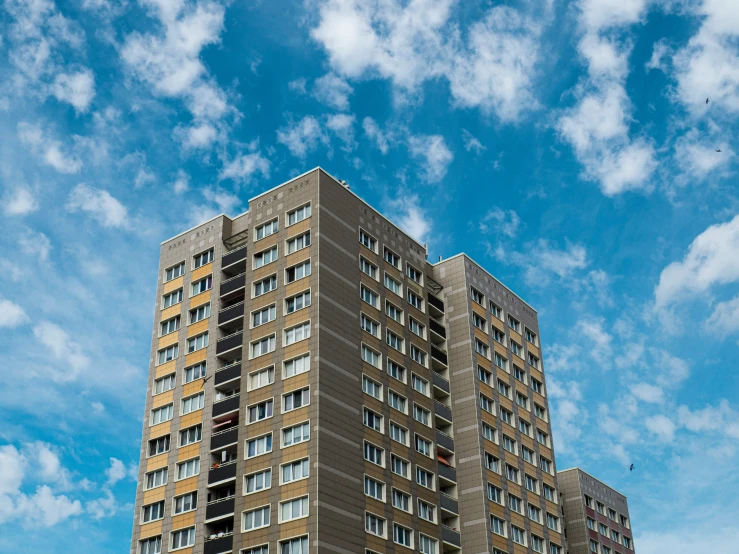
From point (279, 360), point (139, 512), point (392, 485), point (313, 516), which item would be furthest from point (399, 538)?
point (139, 512)

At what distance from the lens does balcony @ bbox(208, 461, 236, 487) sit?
84375 millimetres

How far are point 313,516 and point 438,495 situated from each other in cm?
2046

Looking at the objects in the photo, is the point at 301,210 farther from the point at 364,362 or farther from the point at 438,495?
the point at 438,495

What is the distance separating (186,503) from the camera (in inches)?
3415

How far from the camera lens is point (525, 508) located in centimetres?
10319

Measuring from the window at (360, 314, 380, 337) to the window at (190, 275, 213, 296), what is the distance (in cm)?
1795

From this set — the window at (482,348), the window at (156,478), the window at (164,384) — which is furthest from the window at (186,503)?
the window at (482,348)

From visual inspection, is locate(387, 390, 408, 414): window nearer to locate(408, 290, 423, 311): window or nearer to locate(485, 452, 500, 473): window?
locate(408, 290, 423, 311): window

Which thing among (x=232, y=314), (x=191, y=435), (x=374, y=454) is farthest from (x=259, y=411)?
(x=232, y=314)

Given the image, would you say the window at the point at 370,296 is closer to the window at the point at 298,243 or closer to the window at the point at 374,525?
the window at the point at 298,243

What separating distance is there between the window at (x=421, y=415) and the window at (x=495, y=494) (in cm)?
1025

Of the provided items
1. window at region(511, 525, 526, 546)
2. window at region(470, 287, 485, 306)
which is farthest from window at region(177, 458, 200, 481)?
window at region(470, 287, 485, 306)

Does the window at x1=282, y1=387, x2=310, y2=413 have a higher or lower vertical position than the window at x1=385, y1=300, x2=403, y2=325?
lower

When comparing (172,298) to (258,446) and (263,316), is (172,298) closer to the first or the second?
(263,316)
